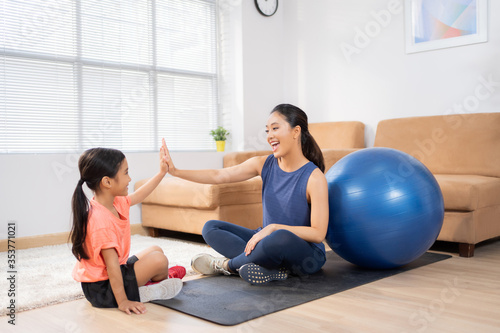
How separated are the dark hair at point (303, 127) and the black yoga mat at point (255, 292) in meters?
0.55

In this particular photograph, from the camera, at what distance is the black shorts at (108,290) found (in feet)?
6.60

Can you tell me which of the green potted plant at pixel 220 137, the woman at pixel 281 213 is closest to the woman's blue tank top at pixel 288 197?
the woman at pixel 281 213

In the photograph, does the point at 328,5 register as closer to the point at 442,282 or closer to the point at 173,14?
the point at 173,14

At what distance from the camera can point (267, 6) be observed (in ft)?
17.3

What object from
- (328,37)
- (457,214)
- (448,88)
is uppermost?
(328,37)

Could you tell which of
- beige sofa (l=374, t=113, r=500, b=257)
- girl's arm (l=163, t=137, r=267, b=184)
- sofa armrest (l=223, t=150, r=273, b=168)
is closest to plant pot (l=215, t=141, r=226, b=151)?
sofa armrest (l=223, t=150, r=273, b=168)

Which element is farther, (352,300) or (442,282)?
(442,282)

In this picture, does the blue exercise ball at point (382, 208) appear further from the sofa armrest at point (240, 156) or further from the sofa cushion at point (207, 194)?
the sofa armrest at point (240, 156)

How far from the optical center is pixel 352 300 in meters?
2.10

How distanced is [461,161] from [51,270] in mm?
2777

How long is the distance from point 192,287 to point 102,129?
2.33 m

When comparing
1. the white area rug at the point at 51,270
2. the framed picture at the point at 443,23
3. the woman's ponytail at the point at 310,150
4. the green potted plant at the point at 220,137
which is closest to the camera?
the white area rug at the point at 51,270

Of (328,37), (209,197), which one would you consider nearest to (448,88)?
(328,37)

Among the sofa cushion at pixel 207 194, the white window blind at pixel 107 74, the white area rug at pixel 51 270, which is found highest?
the white window blind at pixel 107 74
